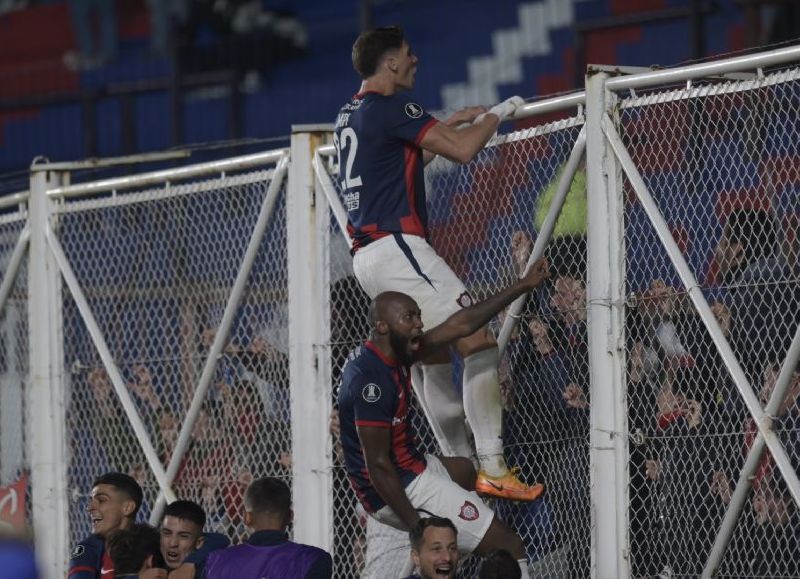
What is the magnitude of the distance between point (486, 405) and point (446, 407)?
314mm

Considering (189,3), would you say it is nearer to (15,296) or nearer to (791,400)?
(15,296)

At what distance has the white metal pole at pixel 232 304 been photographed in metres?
8.62

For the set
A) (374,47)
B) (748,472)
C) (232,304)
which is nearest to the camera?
(748,472)

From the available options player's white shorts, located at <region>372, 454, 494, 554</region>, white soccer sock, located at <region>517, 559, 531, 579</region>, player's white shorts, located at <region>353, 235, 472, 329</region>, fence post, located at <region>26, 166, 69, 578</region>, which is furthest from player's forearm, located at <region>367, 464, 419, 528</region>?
fence post, located at <region>26, 166, 69, 578</region>

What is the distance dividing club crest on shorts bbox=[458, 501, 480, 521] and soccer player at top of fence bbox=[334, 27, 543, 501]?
227mm

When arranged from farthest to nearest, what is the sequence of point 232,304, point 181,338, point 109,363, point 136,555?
point 109,363 → point 181,338 → point 232,304 → point 136,555

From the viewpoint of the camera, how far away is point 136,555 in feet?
25.8

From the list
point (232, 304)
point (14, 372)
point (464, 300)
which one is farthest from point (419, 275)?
point (14, 372)

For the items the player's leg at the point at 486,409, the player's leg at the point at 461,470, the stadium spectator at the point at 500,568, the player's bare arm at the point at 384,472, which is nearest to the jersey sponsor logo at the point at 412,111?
the player's leg at the point at 486,409

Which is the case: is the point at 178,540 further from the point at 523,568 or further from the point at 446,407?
the point at 523,568

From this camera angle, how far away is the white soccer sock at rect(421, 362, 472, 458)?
7.43m

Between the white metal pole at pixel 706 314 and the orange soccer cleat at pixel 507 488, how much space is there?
106cm

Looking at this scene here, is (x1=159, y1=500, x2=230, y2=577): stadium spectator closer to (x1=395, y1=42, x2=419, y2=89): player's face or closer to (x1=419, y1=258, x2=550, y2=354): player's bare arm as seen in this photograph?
(x1=419, y1=258, x2=550, y2=354): player's bare arm

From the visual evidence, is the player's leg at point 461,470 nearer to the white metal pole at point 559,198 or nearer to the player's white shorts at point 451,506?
the player's white shorts at point 451,506
